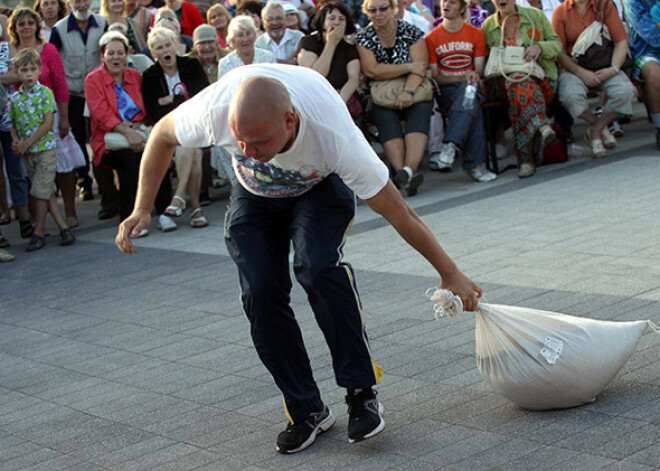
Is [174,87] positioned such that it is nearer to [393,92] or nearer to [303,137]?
[393,92]

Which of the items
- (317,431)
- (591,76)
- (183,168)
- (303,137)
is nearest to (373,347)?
(317,431)

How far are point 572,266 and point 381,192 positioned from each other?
2.94m

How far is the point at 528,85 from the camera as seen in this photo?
9789mm

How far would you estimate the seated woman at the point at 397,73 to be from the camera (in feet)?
31.9

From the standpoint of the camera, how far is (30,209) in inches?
402

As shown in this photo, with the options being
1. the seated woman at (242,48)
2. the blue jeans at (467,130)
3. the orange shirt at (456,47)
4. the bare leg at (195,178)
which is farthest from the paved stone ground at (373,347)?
the seated woman at (242,48)

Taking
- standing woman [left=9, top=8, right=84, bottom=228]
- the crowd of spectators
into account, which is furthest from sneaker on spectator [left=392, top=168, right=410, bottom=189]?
standing woman [left=9, top=8, right=84, bottom=228]

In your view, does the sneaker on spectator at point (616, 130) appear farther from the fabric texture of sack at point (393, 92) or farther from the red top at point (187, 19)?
the red top at point (187, 19)

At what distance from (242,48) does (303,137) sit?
663cm

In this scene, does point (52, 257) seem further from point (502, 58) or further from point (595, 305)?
point (595, 305)

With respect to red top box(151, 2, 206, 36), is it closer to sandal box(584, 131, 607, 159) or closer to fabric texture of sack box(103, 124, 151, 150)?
fabric texture of sack box(103, 124, 151, 150)

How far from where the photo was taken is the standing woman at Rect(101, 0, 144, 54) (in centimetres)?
1132

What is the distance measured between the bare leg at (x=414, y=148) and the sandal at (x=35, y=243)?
352 cm

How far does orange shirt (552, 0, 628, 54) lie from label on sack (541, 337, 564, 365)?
7066mm
